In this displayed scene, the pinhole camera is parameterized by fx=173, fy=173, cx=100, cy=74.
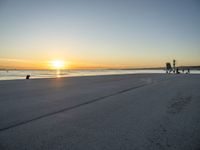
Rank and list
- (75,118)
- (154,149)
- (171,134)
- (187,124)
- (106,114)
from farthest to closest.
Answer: (106,114), (75,118), (187,124), (171,134), (154,149)

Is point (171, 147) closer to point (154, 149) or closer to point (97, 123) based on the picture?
point (154, 149)

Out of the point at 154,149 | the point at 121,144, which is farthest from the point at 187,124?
the point at 121,144

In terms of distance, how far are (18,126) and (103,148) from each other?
2439 mm

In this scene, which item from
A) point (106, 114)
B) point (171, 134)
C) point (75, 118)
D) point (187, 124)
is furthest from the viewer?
point (106, 114)

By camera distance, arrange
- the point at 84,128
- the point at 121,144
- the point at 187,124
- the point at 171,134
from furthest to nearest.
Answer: the point at 187,124
the point at 84,128
the point at 171,134
the point at 121,144

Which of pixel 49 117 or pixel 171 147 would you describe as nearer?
pixel 171 147

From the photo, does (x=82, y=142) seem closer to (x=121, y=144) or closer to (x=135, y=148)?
(x=121, y=144)

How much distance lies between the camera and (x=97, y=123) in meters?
4.67

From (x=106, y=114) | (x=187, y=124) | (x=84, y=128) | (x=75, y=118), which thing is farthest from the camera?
(x=106, y=114)

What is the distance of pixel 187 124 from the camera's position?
460cm

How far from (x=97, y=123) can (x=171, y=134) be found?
185cm

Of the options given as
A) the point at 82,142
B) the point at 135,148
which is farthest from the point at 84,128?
the point at 135,148

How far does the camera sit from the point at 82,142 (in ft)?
11.4

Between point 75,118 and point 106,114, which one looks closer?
point 75,118
